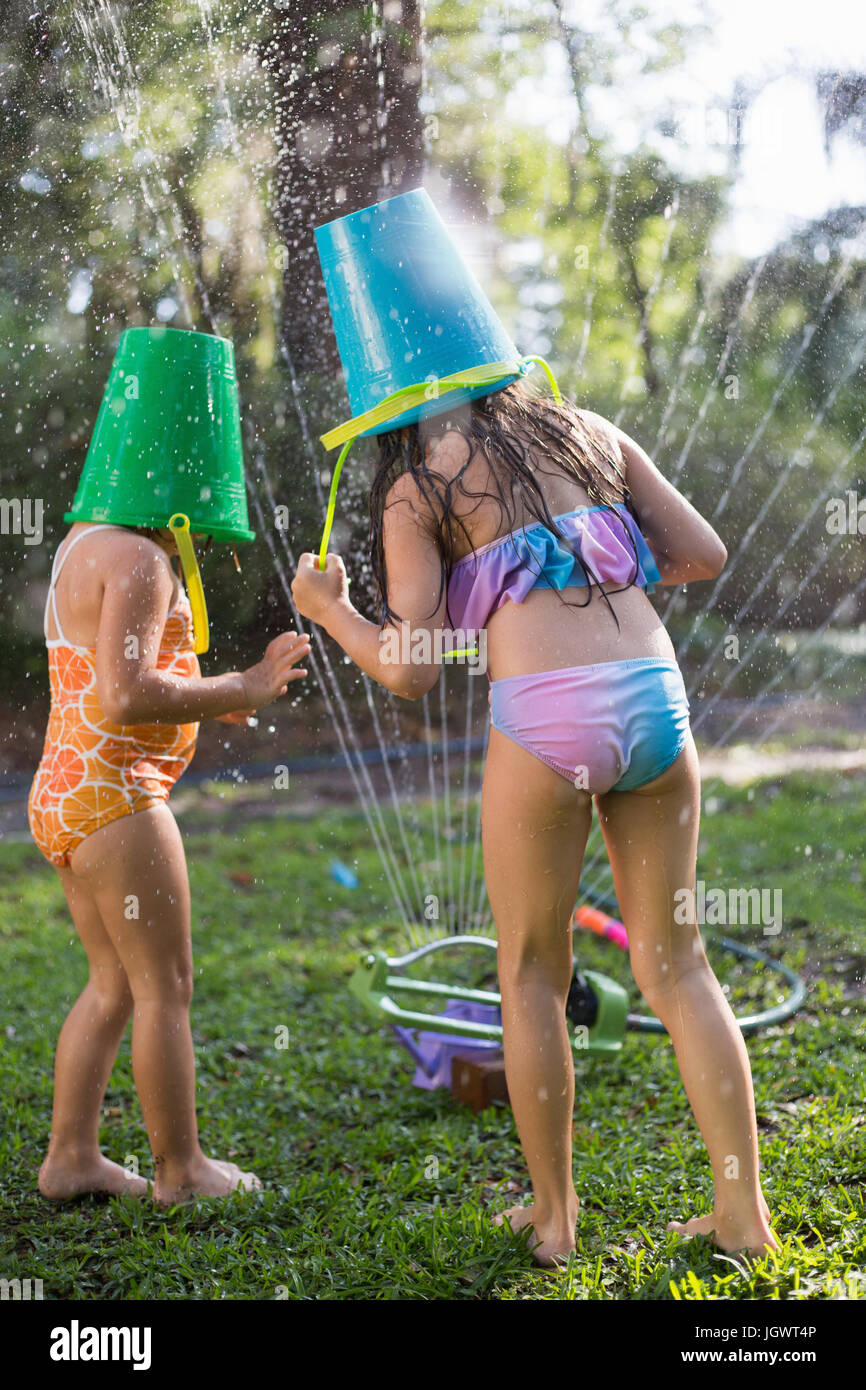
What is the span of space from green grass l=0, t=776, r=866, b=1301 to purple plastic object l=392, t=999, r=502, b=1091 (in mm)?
54

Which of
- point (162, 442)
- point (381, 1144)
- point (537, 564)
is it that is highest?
point (162, 442)

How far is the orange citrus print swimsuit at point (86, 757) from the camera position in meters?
2.22

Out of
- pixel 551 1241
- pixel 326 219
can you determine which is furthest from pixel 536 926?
pixel 326 219

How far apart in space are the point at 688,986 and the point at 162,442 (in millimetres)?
1389

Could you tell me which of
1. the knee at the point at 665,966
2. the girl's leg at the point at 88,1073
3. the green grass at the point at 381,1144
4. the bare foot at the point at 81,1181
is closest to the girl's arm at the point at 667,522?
the knee at the point at 665,966

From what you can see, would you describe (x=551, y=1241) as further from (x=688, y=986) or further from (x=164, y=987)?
(x=164, y=987)

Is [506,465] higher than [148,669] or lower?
higher

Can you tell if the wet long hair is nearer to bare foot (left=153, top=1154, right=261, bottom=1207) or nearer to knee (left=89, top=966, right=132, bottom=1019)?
knee (left=89, top=966, right=132, bottom=1019)

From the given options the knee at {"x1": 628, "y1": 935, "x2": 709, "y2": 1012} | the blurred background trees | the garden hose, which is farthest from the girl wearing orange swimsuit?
the garden hose

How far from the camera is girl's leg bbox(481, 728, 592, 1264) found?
186 centimetres

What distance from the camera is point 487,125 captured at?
3645mm

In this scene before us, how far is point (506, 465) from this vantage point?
1.90 meters
